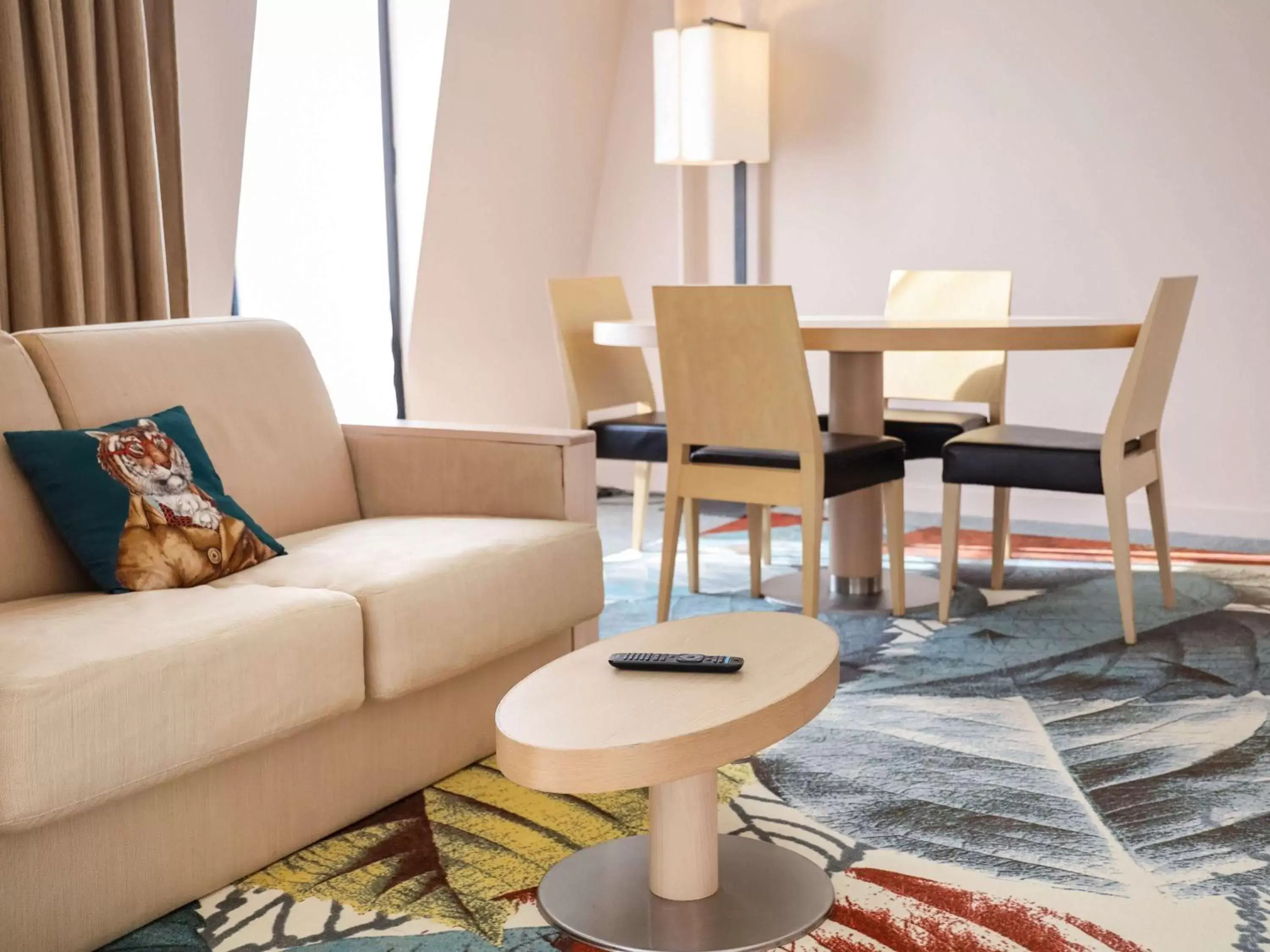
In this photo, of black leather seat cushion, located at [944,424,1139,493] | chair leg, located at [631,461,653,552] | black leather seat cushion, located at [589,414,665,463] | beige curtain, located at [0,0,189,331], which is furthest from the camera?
chair leg, located at [631,461,653,552]

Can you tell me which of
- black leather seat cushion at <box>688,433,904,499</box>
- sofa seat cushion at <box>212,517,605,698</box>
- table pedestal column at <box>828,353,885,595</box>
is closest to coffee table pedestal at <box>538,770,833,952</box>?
sofa seat cushion at <box>212,517,605,698</box>

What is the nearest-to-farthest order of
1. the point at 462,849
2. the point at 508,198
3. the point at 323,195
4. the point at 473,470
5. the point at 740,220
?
the point at 462,849 → the point at 473,470 → the point at 323,195 → the point at 508,198 → the point at 740,220

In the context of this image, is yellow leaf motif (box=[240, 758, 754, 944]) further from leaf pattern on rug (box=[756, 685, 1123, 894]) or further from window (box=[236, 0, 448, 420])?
window (box=[236, 0, 448, 420])

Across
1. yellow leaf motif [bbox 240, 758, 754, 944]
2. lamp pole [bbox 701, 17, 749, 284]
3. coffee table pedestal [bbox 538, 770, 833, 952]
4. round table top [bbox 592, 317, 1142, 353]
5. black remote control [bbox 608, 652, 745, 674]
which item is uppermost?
lamp pole [bbox 701, 17, 749, 284]

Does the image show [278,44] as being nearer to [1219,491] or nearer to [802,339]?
[802,339]

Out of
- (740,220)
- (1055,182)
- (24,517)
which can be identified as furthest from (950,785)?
(740,220)

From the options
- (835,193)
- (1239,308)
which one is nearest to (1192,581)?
(1239,308)

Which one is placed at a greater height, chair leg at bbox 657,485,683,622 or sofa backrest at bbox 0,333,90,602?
sofa backrest at bbox 0,333,90,602

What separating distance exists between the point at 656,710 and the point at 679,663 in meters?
0.16

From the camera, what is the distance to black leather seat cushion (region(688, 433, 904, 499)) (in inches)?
132

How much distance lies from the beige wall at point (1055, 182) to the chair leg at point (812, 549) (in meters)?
2.01

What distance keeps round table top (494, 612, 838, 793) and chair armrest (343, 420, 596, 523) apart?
0.70 m

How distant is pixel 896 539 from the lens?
3.58m

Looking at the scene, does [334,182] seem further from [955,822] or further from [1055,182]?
[955,822]
